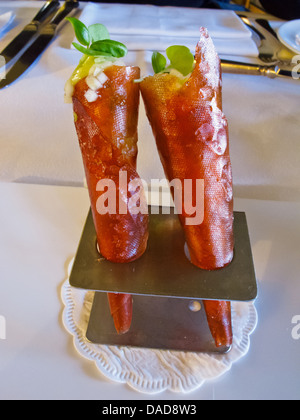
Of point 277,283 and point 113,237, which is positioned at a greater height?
point 113,237

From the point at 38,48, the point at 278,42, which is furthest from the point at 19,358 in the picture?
the point at 278,42

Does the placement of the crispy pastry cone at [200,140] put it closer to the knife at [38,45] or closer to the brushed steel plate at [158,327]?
the brushed steel plate at [158,327]

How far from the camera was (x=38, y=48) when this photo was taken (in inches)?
40.7

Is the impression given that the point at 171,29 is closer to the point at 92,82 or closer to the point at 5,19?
the point at 5,19

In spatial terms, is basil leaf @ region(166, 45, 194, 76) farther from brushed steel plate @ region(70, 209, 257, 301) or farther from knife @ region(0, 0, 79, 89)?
knife @ region(0, 0, 79, 89)

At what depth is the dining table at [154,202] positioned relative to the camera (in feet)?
1.43

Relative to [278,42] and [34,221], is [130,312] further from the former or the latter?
[278,42]

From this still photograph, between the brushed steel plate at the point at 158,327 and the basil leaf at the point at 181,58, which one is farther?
Answer: the brushed steel plate at the point at 158,327

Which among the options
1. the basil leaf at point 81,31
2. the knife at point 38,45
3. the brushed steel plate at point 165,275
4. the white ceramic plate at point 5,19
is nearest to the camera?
the basil leaf at point 81,31

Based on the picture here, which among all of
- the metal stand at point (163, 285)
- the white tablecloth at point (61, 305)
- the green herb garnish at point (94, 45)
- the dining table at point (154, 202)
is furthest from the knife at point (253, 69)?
the green herb garnish at point (94, 45)

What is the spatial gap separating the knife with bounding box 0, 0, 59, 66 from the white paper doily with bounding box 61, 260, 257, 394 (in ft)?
2.63

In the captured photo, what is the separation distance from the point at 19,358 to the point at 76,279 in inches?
5.4

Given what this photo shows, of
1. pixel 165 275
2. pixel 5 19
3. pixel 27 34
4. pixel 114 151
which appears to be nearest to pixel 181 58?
pixel 114 151

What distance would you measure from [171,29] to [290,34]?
1.17 feet
